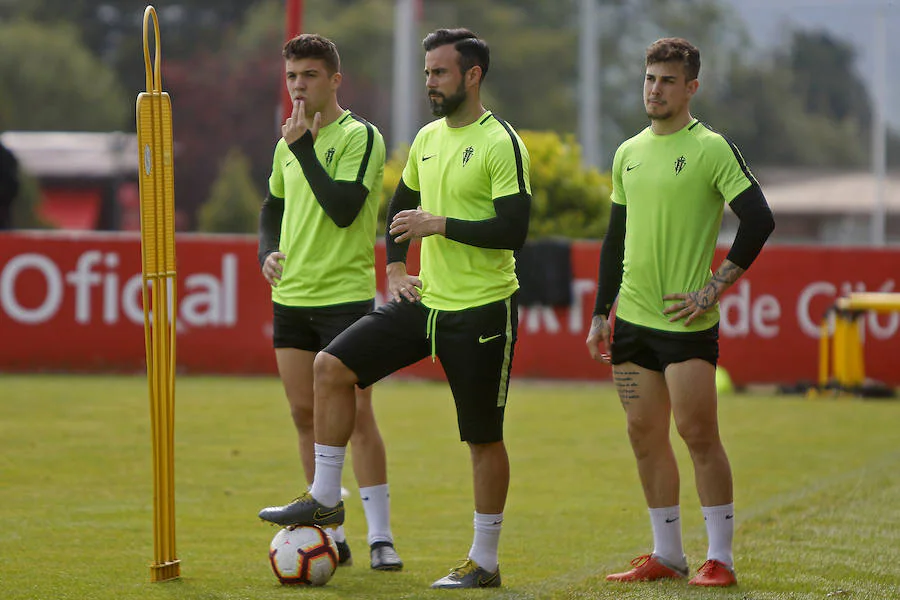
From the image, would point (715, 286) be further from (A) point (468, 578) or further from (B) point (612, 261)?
(A) point (468, 578)

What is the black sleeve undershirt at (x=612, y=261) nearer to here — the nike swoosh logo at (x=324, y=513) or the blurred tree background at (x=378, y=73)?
the nike swoosh logo at (x=324, y=513)

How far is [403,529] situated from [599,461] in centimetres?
329

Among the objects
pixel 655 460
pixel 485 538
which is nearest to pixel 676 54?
pixel 655 460

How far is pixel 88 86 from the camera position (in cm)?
6900

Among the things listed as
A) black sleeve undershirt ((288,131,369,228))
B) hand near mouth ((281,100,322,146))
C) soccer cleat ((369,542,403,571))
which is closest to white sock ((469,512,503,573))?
soccer cleat ((369,542,403,571))

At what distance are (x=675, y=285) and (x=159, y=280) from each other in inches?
86.4

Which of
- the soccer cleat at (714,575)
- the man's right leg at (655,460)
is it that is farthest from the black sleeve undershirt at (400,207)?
the soccer cleat at (714,575)

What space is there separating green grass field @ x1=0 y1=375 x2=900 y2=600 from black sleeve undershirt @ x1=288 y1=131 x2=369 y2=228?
162cm

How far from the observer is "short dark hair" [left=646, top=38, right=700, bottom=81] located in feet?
21.7

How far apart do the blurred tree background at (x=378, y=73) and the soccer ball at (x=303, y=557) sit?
164ft

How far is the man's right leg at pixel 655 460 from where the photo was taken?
6.80 metres

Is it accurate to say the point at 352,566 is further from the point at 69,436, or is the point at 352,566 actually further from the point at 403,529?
the point at 69,436

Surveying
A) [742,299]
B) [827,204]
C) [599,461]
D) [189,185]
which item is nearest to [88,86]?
[189,185]

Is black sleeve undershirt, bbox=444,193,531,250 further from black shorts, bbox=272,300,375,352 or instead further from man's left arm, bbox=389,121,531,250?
black shorts, bbox=272,300,375,352
